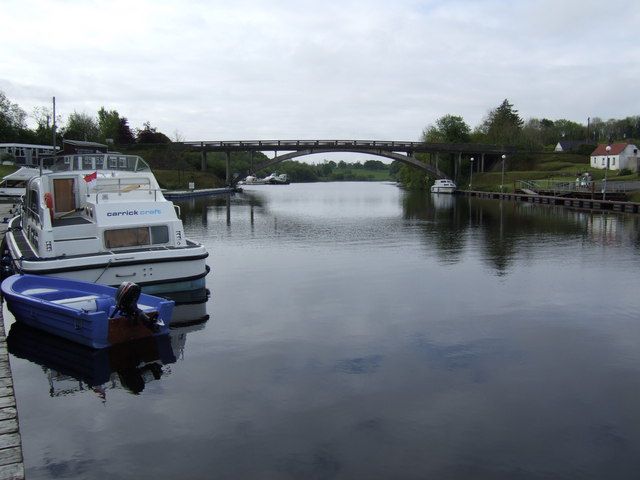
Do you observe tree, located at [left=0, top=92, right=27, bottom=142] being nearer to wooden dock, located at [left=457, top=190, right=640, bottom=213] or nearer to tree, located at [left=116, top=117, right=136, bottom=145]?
tree, located at [left=116, top=117, right=136, bottom=145]

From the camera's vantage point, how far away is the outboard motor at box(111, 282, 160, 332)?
1316 cm

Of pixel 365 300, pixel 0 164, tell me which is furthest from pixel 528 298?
pixel 0 164

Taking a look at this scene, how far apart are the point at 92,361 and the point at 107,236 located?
6686 mm

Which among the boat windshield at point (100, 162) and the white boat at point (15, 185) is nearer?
the boat windshield at point (100, 162)

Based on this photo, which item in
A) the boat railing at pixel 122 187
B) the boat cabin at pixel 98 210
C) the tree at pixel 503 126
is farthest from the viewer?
the tree at pixel 503 126

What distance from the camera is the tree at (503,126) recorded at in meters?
118

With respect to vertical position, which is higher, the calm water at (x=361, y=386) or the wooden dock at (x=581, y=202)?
the wooden dock at (x=581, y=202)

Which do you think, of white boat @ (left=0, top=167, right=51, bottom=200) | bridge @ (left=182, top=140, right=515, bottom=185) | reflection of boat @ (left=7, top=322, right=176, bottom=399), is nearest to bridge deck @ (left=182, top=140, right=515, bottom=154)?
bridge @ (left=182, top=140, right=515, bottom=185)

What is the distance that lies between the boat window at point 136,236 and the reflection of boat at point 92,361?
4447 millimetres

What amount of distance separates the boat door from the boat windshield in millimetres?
992

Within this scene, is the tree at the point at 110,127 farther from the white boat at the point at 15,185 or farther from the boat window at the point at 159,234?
the boat window at the point at 159,234

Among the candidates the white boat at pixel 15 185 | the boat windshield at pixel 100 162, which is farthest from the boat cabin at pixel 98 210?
the white boat at pixel 15 185

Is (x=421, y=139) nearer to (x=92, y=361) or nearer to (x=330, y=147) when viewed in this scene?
(x=330, y=147)

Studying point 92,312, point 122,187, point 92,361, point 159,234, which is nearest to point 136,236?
point 159,234
